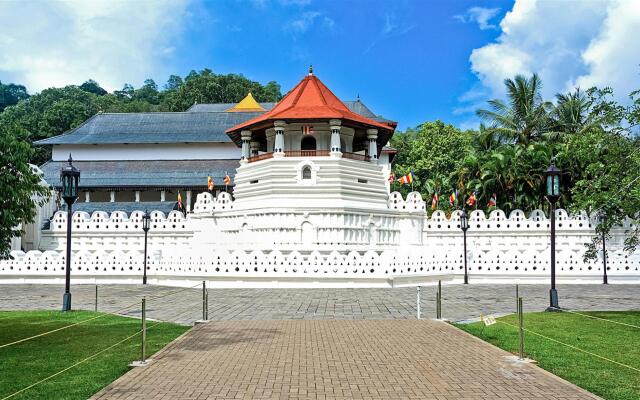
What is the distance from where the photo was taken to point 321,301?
1662cm

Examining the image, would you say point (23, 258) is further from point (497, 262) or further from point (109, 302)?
point (497, 262)

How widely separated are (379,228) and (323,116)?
22.9ft

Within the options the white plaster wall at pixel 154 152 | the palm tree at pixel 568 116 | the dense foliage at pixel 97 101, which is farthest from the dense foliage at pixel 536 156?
the dense foliage at pixel 97 101

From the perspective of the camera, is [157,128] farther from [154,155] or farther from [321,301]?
[321,301]

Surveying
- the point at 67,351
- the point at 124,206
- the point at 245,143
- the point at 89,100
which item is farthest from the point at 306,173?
the point at 89,100

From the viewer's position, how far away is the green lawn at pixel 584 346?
276 inches

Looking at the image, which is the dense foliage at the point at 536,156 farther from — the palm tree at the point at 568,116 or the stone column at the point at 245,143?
the stone column at the point at 245,143

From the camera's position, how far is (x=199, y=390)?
22.0 feet

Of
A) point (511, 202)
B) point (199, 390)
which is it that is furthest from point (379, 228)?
point (199, 390)

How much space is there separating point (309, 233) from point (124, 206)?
17.5 meters

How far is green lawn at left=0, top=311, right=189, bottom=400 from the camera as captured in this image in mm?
6879

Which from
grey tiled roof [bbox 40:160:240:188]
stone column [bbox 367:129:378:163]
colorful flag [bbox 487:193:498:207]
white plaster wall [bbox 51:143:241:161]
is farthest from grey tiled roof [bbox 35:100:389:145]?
colorful flag [bbox 487:193:498:207]

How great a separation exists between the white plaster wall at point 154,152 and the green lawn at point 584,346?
38822 millimetres

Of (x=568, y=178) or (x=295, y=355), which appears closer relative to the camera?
(x=295, y=355)
